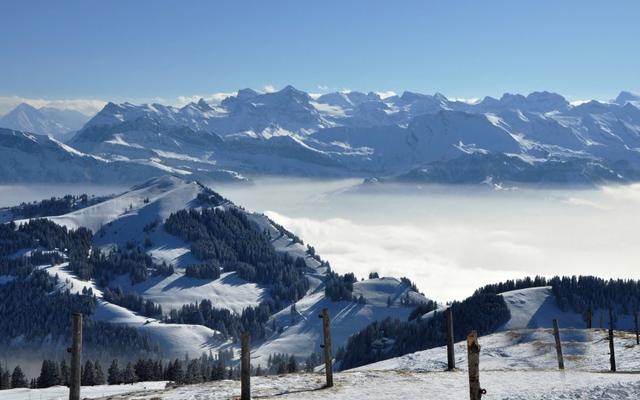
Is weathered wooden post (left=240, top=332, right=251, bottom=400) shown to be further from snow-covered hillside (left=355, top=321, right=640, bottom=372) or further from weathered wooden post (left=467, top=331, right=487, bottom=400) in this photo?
snow-covered hillside (left=355, top=321, right=640, bottom=372)

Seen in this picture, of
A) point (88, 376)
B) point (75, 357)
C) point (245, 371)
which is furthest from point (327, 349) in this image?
point (88, 376)

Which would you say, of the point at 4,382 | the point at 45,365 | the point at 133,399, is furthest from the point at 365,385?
the point at 4,382

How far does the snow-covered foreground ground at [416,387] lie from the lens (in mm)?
39250

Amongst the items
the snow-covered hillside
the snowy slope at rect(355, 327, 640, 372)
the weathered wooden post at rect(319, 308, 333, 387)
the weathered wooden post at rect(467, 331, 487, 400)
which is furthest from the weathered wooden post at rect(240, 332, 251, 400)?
the snow-covered hillside

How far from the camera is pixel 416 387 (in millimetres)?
42094

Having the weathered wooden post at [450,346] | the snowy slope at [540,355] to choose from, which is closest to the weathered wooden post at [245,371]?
the weathered wooden post at [450,346]

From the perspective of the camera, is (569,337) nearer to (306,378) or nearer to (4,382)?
(306,378)

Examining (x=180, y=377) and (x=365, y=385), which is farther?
(x=180, y=377)

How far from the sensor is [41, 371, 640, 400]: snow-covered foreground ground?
39.2 metres

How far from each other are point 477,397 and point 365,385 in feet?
58.4

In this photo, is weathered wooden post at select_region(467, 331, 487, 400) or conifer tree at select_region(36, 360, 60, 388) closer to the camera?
weathered wooden post at select_region(467, 331, 487, 400)

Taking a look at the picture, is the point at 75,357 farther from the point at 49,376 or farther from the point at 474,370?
the point at 49,376

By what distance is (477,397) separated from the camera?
85.4 ft

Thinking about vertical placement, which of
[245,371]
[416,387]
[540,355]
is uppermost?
[245,371]
